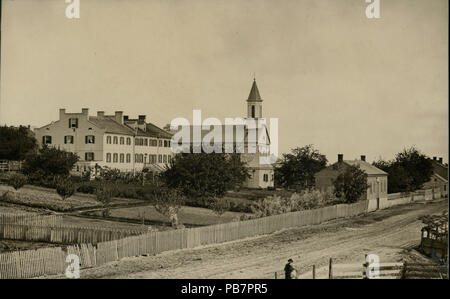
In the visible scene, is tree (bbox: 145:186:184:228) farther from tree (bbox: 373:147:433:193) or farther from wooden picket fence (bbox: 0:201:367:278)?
tree (bbox: 373:147:433:193)

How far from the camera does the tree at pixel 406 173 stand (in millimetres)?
46781

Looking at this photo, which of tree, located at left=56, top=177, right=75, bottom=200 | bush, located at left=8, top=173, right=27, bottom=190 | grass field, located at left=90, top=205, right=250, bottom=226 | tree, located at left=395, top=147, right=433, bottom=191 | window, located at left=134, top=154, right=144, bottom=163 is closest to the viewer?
grass field, located at left=90, top=205, right=250, bottom=226

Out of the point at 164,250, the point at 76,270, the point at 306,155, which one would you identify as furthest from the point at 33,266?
the point at 306,155

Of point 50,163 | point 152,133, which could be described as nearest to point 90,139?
point 152,133

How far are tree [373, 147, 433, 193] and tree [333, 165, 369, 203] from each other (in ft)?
6.78

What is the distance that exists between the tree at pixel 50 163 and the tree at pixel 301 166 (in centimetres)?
3175

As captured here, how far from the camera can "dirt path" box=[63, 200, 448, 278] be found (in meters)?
23.4

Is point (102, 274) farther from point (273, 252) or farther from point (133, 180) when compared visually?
point (133, 180)

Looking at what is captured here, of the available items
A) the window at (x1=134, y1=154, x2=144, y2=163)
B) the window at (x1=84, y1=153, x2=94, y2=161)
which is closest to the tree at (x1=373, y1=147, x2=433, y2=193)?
the window at (x1=134, y1=154, x2=144, y2=163)

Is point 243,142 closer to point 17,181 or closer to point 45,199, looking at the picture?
point 45,199

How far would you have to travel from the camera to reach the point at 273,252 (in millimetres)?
28719

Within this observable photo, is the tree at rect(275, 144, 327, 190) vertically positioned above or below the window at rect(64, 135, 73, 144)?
below

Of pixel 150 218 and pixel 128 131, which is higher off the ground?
pixel 128 131
